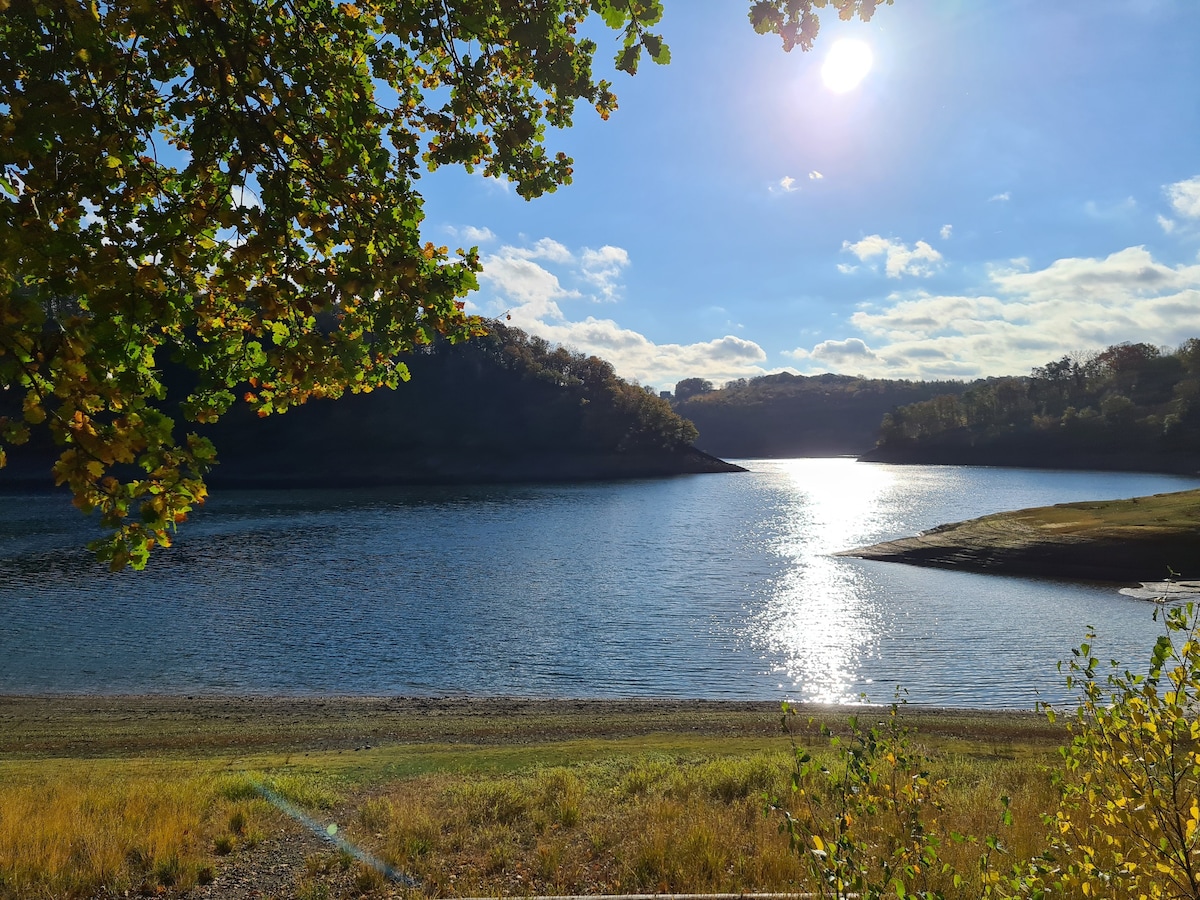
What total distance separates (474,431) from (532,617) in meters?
119

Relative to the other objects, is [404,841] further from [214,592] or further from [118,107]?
[214,592]

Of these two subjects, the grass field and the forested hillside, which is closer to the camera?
the grass field

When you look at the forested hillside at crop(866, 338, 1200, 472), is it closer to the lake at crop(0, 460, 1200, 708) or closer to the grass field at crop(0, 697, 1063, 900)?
the lake at crop(0, 460, 1200, 708)

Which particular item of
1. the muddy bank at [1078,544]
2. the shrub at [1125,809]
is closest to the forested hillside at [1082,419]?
the muddy bank at [1078,544]

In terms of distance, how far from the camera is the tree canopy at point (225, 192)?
3932 mm

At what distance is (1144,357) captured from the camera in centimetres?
17950

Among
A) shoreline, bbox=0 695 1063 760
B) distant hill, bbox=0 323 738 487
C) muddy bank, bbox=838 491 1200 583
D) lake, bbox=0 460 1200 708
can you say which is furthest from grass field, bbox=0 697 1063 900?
distant hill, bbox=0 323 738 487

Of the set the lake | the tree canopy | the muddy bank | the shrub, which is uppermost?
the tree canopy

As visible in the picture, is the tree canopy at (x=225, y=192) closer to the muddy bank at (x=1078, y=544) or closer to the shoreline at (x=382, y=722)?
the shoreline at (x=382, y=722)

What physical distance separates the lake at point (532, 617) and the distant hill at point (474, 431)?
6644 centimetres

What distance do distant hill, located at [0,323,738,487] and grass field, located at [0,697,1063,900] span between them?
110m

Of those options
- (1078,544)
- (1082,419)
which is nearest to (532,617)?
(1078,544)

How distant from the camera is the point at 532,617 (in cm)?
3328

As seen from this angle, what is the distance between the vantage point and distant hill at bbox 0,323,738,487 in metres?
130
